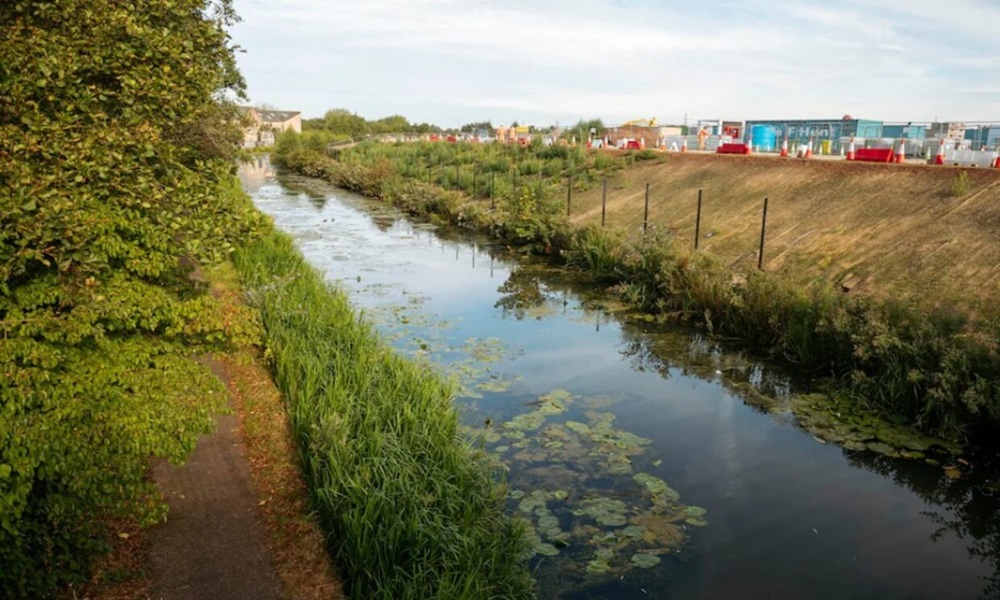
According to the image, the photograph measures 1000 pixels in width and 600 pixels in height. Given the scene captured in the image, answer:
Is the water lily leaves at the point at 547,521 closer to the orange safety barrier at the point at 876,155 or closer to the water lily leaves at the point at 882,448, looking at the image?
the water lily leaves at the point at 882,448

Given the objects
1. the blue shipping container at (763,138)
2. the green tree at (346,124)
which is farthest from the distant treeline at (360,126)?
the blue shipping container at (763,138)

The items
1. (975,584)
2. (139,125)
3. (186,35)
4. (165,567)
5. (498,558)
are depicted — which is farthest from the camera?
(975,584)

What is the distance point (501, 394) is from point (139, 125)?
651 cm

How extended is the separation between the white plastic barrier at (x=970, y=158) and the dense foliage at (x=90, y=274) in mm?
17890

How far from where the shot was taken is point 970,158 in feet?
58.4

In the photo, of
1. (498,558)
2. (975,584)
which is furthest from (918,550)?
(498,558)

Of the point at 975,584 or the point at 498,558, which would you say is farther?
the point at 975,584

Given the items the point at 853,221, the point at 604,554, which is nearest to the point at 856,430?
the point at 604,554

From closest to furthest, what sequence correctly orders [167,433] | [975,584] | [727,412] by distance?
[167,433], [975,584], [727,412]

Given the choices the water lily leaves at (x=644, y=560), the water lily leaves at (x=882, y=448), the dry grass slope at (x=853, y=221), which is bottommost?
the water lily leaves at (x=644, y=560)

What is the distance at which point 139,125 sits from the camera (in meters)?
4.45

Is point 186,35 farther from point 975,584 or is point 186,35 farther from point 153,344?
point 975,584

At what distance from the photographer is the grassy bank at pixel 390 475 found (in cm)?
520

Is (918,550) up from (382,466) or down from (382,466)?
down
